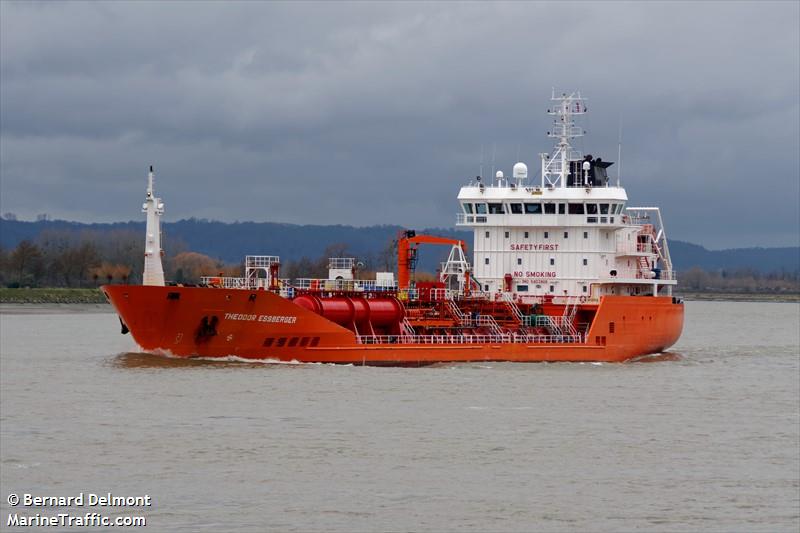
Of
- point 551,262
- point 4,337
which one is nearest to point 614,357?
point 551,262

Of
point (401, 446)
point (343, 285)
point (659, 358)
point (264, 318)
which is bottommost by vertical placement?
point (401, 446)

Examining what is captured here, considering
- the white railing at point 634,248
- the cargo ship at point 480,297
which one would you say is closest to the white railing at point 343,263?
the cargo ship at point 480,297

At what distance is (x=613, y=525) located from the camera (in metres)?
21.2

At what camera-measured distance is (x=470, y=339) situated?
4412 centimetres

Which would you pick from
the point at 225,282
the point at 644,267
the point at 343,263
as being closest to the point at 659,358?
the point at 644,267

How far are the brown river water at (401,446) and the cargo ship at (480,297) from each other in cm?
110

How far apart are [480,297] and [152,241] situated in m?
12.6

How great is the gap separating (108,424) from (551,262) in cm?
2300

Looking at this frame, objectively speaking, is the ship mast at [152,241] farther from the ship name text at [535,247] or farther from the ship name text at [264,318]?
the ship name text at [535,247]

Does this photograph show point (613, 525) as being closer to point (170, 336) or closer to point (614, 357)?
point (170, 336)

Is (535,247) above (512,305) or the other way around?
above

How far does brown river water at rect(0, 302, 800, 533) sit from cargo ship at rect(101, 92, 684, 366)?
1.10 metres

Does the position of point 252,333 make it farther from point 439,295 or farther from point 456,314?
point 456,314

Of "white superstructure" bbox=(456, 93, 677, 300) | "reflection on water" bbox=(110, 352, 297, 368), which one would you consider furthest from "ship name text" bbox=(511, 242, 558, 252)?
"reflection on water" bbox=(110, 352, 297, 368)
